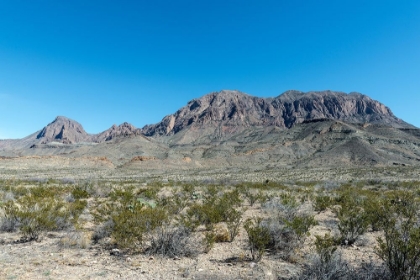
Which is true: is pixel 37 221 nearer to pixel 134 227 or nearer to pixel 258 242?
pixel 134 227

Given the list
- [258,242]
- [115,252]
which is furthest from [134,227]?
[258,242]

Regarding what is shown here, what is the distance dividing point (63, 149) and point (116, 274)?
196122 mm

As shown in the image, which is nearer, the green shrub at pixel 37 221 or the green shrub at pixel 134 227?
the green shrub at pixel 134 227

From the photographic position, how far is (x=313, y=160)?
75.7 metres

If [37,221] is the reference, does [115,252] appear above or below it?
below

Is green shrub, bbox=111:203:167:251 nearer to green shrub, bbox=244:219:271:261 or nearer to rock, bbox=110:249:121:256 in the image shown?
rock, bbox=110:249:121:256

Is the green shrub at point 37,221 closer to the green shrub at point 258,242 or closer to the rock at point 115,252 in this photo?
the rock at point 115,252

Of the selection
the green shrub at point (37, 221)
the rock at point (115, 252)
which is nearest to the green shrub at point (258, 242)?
the rock at point (115, 252)

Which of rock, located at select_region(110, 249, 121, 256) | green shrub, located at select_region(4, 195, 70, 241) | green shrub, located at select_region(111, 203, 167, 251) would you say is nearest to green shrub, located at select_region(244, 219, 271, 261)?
green shrub, located at select_region(111, 203, 167, 251)

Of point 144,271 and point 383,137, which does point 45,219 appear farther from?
point 383,137

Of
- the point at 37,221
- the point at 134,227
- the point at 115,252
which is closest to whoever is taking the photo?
the point at 115,252

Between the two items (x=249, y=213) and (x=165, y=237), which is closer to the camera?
(x=165, y=237)

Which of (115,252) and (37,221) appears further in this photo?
(37,221)

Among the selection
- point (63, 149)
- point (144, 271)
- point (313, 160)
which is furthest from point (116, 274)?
point (63, 149)
